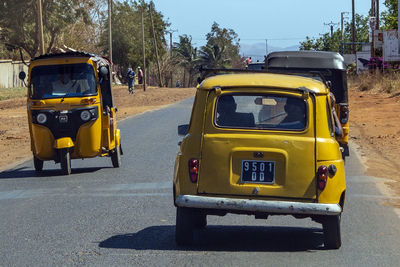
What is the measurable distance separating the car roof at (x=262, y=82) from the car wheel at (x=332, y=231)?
1273mm

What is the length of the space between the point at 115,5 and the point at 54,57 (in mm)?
74043

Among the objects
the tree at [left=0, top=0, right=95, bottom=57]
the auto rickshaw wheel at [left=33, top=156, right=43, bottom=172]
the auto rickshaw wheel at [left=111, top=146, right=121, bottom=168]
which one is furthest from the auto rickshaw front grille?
the tree at [left=0, top=0, right=95, bottom=57]

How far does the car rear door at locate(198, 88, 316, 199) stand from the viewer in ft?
26.3

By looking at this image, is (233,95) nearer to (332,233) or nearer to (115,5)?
(332,233)

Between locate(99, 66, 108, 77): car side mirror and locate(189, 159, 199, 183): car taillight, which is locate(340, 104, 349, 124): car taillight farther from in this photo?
locate(189, 159, 199, 183): car taillight

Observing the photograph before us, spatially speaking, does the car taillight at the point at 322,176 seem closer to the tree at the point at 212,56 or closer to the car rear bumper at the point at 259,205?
the car rear bumper at the point at 259,205

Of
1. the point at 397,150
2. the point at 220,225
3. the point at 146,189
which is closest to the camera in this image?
the point at 220,225

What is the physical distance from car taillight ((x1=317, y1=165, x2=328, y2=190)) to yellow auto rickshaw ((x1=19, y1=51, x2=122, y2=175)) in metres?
8.61

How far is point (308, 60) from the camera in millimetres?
17969

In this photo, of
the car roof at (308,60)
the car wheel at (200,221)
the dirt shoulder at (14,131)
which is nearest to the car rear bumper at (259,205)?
the car wheel at (200,221)

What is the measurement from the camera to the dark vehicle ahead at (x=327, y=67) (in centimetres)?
1641

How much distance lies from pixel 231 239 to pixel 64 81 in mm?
8063

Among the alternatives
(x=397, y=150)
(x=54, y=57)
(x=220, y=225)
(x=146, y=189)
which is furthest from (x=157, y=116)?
(x=220, y=225)

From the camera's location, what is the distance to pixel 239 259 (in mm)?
7934
